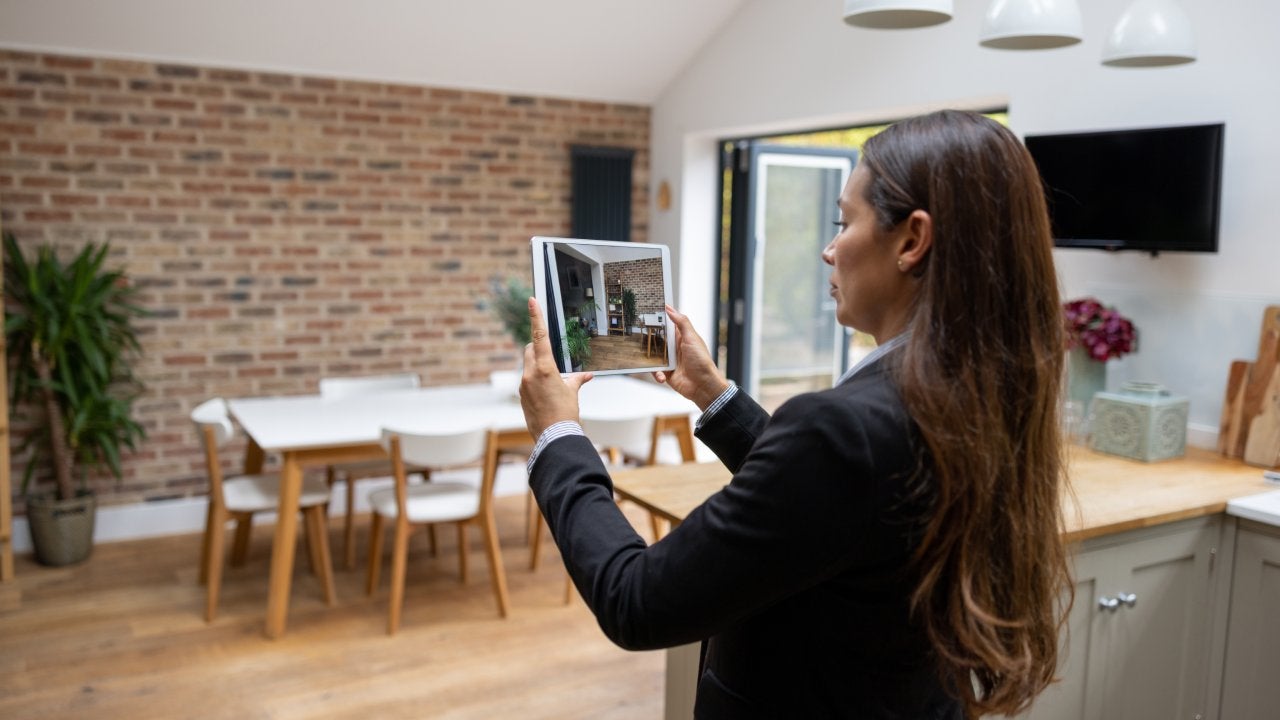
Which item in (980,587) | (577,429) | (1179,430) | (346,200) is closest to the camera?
(980,587)

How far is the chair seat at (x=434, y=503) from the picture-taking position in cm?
389

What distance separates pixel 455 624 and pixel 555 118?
3014mm

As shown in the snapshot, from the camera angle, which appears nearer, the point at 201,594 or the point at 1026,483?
the point at 1026,483

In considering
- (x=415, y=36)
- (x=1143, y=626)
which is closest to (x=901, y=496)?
(x=1143, y=626)

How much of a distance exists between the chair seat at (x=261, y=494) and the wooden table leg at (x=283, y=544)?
0.18 metres

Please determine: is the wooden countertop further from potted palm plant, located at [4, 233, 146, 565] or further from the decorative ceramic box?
potted palm plant, located at [4, 233, 146, 565]

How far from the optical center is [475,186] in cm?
555

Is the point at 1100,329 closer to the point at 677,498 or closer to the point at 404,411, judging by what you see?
the point at 677,498

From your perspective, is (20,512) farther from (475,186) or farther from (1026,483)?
(1026,483)

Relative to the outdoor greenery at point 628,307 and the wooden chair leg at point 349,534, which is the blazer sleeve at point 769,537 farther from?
the wooden chair leg at point 349,534

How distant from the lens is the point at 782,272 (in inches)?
238

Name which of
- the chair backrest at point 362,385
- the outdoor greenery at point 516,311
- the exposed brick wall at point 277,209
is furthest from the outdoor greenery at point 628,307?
the exposed brick wall at point 277,209

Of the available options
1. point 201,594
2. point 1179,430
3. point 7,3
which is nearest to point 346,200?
point 7,3

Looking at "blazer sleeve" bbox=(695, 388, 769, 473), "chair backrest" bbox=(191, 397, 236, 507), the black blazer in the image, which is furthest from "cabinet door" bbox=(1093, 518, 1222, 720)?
"chair backrest" bbox=(191, 397, 236, 507)
